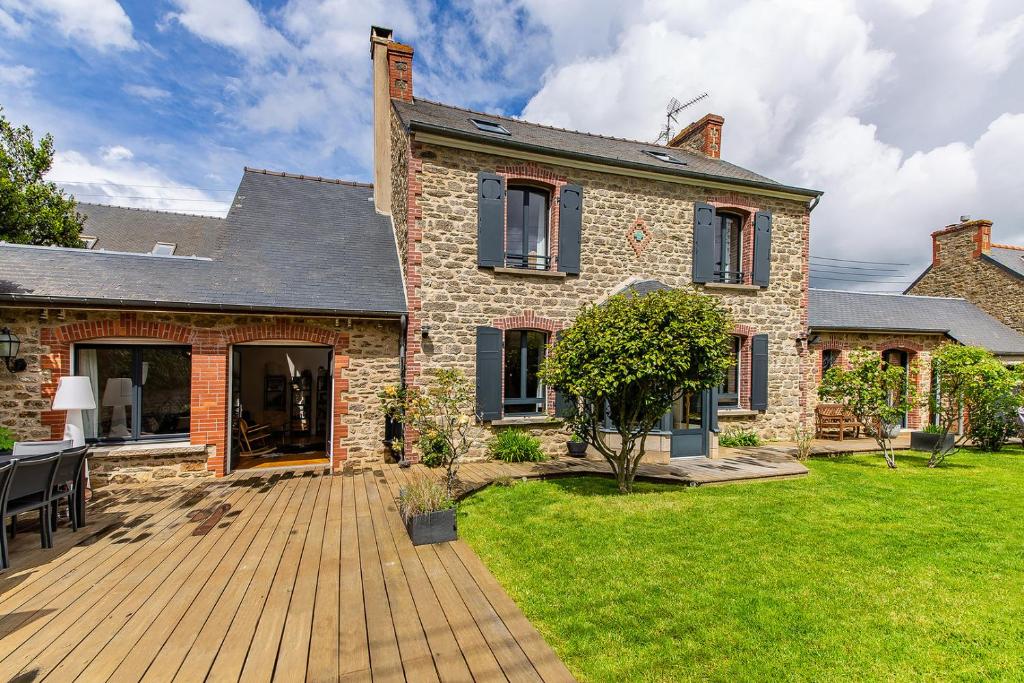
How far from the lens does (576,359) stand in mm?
6254

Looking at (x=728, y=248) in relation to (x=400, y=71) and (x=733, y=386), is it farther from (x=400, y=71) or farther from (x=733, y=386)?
(x=400, y=71)

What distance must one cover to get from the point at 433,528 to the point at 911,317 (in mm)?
15319

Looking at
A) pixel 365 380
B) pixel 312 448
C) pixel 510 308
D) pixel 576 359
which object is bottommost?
pixel 312 448

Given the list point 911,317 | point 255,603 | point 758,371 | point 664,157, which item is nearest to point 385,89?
point 664,157

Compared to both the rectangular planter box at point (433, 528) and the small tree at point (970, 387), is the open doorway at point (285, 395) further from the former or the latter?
the small tree at point (970, 387)

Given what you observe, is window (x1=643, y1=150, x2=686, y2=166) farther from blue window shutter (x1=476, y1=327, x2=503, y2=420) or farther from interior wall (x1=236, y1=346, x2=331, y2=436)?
interior wall (x1=236, y1=346, x2=331, y2=436)

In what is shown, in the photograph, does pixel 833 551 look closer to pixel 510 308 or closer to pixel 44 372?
pixel 510 308

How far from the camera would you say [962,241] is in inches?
598

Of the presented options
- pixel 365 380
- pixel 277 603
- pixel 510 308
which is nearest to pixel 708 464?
pixel 510 308

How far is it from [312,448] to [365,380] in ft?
10.1

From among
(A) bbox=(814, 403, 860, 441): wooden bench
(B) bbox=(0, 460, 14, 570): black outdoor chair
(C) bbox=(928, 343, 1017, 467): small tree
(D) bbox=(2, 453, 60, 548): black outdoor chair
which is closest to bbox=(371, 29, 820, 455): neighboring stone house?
(A) bbox=(814, 403, 860, 441): wooden bench

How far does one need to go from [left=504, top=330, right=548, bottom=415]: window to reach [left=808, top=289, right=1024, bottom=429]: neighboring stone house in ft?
23.5

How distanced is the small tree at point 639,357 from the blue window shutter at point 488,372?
6.29 feet

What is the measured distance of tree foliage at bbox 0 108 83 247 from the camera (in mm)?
10617
